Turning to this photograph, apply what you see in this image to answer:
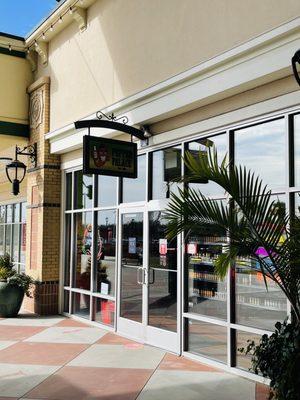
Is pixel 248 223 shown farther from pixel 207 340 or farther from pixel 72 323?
pixel 72 323

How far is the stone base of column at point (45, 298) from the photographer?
1065 centimetres

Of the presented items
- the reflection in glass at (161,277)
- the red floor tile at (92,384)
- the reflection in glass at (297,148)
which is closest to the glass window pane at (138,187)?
the reflection in glass at (161,277)

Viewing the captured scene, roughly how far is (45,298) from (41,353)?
11.0 feet

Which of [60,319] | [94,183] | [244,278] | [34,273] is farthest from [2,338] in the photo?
[244,278]

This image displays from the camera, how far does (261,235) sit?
439 cm

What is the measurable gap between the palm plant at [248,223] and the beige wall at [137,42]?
2207 mm

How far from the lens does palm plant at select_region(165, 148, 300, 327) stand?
4.26 metres

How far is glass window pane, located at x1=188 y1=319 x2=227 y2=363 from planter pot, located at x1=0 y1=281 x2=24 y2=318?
4.71m

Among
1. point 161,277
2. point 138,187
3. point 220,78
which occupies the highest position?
point 220,78

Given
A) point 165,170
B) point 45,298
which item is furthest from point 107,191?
point 45,298

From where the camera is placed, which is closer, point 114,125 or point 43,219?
point 114,125

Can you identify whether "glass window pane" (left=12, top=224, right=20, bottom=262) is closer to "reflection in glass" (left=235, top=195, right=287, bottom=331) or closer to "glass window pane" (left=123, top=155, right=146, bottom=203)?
"glass window pane" (left=123, top=155, right=146, bottom=203)

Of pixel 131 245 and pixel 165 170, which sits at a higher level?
pixel 165 170

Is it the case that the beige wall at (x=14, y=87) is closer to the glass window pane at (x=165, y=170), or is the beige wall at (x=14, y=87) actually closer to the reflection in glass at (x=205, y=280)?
the glass window pane at (x=165, y=170)
